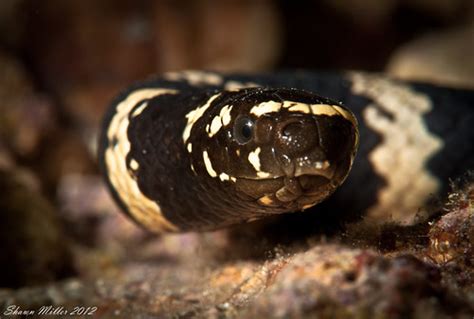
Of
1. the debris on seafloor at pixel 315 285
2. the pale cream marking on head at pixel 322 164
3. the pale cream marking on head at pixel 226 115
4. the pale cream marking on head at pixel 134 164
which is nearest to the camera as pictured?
the debris on seafloor at pixel 315 285

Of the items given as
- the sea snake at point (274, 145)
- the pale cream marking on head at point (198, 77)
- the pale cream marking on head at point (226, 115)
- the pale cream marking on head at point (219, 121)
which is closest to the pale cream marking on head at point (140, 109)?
the sea snake at point (274, 145)

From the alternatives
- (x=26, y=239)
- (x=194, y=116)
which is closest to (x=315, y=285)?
(x=194, y=116)

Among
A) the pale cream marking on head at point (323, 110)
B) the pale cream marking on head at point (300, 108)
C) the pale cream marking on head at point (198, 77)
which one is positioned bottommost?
the pale cream marking on head at point (198, 77)

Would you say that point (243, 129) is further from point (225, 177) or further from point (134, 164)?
point (134, 164)

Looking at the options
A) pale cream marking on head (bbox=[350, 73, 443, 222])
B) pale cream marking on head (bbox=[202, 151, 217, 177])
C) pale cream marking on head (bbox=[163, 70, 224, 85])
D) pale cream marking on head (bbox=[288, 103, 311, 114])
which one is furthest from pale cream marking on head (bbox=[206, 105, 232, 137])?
pale cream marking on head (bbox=[350, 73, 443, 222])

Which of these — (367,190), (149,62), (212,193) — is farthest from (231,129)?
(149,62)

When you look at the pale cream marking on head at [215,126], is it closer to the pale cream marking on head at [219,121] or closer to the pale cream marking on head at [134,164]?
the pale cream marking on head at [219,121]

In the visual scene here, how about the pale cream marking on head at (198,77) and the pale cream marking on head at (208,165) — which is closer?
the pale cream marking on head at (208,165)
